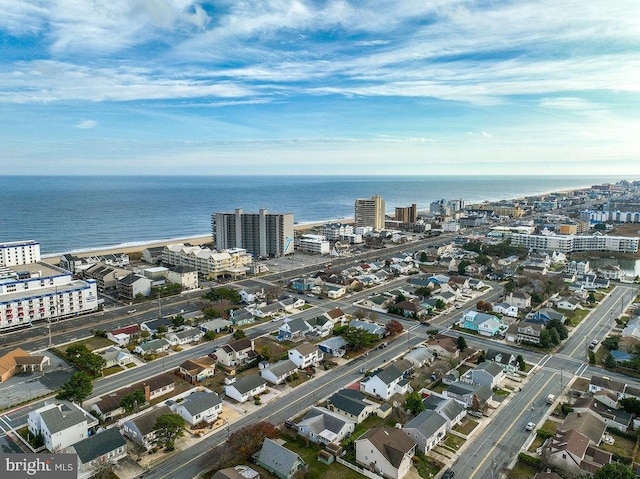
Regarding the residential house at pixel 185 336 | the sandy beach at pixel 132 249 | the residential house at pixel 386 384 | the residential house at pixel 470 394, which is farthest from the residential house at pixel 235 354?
the sandy beach at pixel 132 249

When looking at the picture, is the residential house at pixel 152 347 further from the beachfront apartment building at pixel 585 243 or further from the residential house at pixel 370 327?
the beachfront apartment building at pixel 585 243

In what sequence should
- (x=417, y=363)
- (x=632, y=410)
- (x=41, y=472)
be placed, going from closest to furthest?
(x=41, y=472), (x=632, y=410), (x=417, y=363)

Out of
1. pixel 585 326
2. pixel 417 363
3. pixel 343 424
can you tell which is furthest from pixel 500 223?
pixel 343 424

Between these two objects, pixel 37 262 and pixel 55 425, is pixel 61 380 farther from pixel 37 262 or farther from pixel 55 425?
pixel 37 262

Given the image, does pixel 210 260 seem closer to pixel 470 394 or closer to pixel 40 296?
pixel 40 296

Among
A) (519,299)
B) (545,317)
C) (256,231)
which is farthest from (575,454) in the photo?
(256,231)

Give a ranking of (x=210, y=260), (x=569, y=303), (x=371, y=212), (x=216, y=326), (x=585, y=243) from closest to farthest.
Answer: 1. (x=216, y=326)
2. (x=569, y=303)
3. (x=210, y=260)
4. (x=585, y=243)
5. (x=371, y=212)
